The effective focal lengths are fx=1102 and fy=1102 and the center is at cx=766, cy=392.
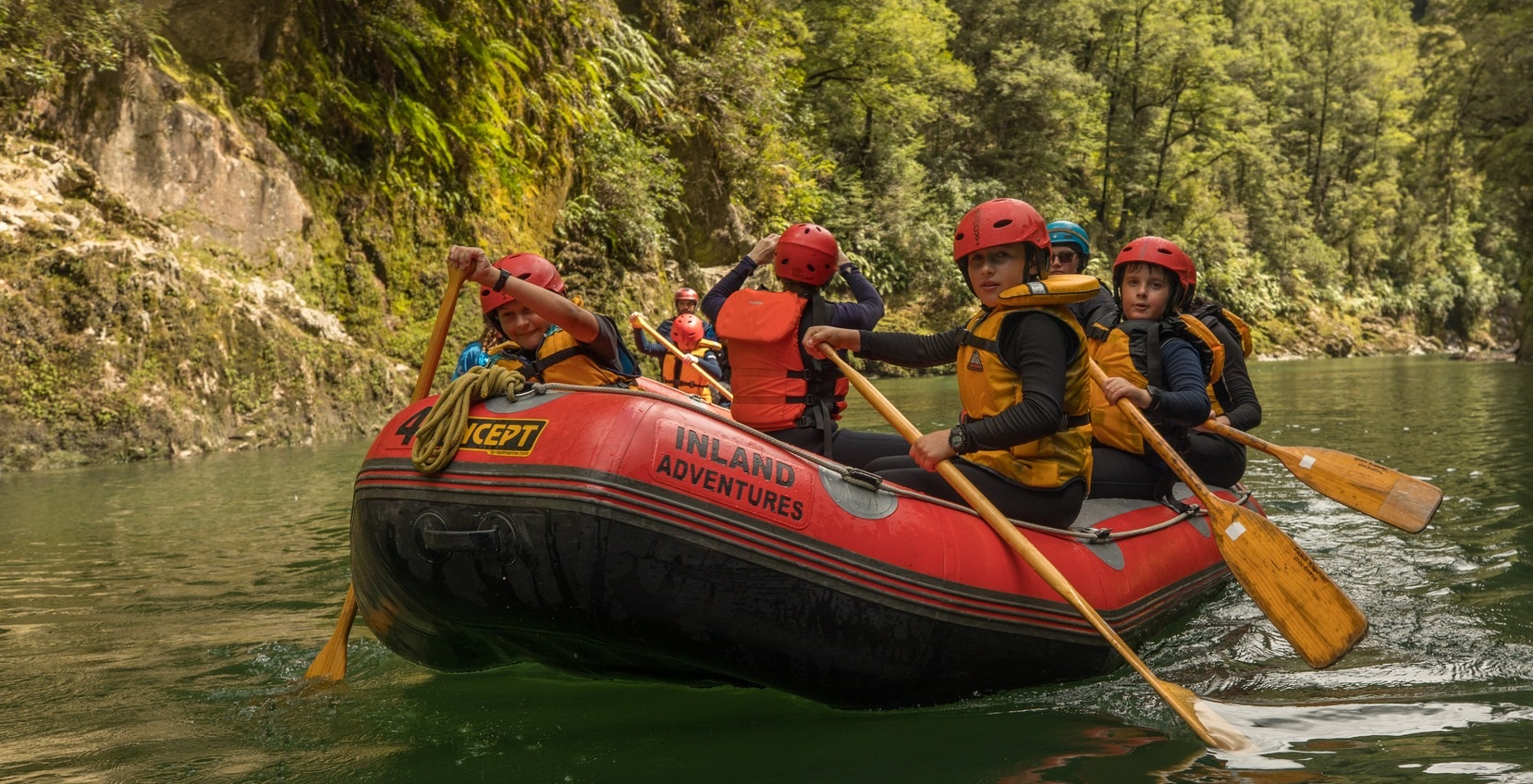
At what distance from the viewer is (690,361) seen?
32.2 ft

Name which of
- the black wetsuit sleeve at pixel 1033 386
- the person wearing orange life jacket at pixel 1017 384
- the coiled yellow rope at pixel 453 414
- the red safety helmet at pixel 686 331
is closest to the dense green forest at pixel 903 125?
the red safety helmet at pixel 686 331

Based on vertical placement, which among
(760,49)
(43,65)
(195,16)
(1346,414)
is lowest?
(1346,414)

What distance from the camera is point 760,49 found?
23.7m

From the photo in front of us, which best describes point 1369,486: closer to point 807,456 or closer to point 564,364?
point 807,456

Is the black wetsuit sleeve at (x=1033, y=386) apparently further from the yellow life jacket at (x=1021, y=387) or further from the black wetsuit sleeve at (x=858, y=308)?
the black wetsuit sleeve at (x=858, y=308)

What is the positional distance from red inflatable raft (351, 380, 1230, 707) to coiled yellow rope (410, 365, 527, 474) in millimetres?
39

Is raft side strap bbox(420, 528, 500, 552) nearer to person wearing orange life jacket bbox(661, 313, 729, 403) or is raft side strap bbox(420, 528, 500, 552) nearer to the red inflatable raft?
the red inflatable raft

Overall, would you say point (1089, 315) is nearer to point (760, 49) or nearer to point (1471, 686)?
point (1471, 686)

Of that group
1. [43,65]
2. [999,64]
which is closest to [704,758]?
[43,65]

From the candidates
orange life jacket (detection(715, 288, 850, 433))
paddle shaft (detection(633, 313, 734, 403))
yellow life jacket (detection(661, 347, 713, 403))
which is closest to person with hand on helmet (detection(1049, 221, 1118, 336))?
orange life jacket (detection(715, 288, 850, 433))

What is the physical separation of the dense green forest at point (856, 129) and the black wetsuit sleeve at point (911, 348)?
960 centimetres

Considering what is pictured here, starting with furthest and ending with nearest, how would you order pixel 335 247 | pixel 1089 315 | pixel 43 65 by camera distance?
1. pixel 335 247
2. pixel 43 65
3. pixel 1089 315

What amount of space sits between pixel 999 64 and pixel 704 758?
3537 cm

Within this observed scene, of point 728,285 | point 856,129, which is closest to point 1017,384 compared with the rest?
point 728,285
